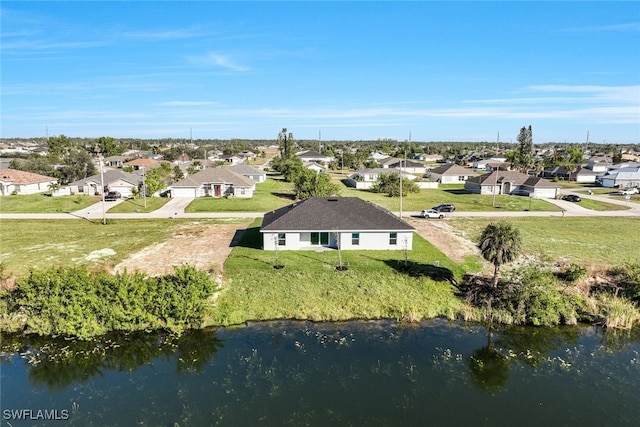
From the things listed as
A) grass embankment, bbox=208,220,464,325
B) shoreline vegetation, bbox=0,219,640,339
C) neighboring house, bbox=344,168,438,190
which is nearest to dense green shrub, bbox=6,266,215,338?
shoreline vegetation, bbox=0,219,640,339

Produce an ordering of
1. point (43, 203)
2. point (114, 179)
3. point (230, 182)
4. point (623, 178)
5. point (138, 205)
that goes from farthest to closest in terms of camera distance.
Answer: point (623, 178)
point (230, 182)
point (114, 179)
point (43, 203)
point (138, 205)

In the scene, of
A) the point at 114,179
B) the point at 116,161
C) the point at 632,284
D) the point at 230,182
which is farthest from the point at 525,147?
the point at 116,161

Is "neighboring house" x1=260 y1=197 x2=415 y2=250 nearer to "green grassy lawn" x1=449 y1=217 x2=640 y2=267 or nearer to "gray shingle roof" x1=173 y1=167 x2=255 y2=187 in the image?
"green grassy lawn" x1=449 y1=217 x2=640 y2=267

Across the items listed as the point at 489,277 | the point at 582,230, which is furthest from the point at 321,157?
the point at 489,277

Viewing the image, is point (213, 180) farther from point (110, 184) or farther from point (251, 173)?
point (251, 173)

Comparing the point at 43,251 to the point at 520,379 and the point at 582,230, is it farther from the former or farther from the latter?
the point at 582,230
